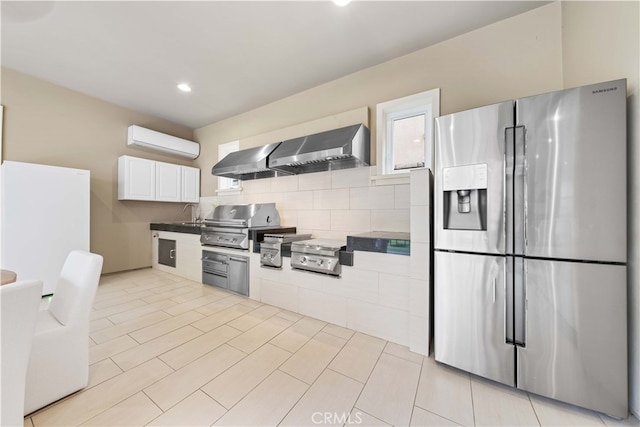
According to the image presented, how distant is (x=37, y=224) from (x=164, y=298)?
5.50ft

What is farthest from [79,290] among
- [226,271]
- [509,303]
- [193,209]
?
[193,209]

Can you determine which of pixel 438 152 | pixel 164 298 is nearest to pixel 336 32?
pixel 438 152

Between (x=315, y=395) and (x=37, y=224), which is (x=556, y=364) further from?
(x=37, y=224)

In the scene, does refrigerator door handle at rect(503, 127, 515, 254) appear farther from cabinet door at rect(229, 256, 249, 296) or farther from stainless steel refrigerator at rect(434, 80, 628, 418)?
cabinet door at rect(229, 256, 249, 296)

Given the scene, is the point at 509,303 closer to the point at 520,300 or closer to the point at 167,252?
the point at 520,300

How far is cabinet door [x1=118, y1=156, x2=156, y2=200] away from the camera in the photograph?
3689mm

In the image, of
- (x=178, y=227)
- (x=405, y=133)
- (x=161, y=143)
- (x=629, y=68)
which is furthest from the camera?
(x=161, y=143)

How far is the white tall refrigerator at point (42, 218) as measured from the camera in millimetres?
2555

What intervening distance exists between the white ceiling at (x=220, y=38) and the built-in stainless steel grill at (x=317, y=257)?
2065mm

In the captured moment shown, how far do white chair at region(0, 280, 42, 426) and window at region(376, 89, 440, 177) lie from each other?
260 cm

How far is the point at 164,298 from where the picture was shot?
2861 millimetres

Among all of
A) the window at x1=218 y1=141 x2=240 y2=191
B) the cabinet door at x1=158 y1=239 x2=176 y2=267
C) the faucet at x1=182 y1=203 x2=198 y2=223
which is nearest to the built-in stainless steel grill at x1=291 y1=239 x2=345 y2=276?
the window at x1=218 y1=141 x2=240 y2=191

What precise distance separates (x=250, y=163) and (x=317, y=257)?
1665mm

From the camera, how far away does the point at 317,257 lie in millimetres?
2283
